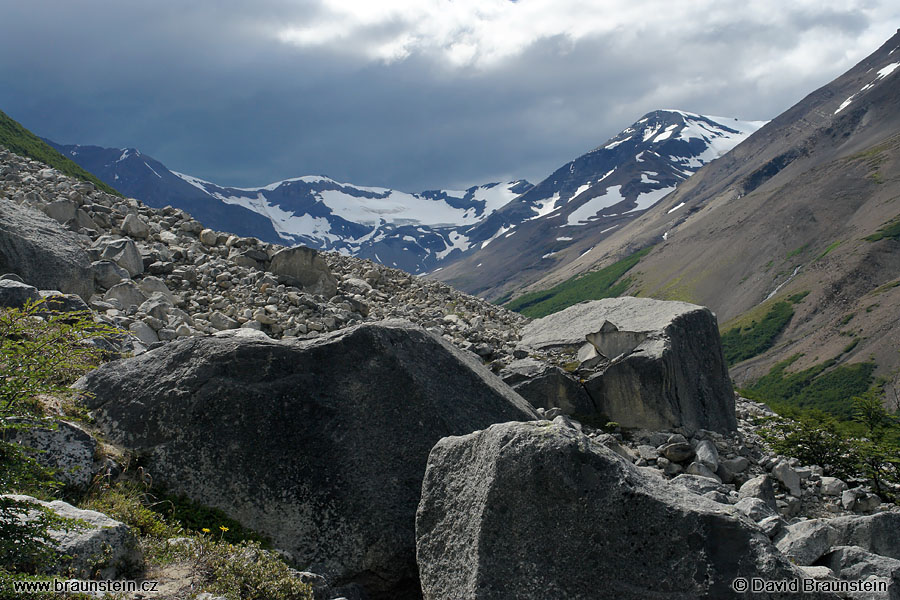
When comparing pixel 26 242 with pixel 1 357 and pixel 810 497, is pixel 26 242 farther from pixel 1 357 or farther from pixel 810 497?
pixel 810 497

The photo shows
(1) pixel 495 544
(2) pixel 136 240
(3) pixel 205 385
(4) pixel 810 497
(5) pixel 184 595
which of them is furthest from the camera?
(2) pixel 136 240

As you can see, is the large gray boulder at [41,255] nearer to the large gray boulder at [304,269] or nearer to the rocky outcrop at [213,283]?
the rocky outcrop at [213,283]

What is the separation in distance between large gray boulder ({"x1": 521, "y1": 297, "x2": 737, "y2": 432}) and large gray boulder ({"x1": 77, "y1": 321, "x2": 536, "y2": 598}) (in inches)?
326

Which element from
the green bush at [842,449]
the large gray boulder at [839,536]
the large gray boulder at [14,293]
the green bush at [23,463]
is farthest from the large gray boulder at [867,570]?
the large gray boulder at [14,293]

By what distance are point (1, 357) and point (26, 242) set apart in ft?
40.5

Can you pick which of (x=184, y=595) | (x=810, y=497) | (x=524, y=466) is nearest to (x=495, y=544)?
(x=524, y=466)

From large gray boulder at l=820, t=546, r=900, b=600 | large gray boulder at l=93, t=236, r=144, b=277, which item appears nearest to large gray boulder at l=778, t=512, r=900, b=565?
large gray boulder at l=820, t=546, r=900, b=600

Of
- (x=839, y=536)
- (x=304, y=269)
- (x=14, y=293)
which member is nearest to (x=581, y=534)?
(x=839, y=536)

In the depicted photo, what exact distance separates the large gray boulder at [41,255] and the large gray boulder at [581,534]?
14.8m

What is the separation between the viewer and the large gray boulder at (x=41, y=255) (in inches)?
662

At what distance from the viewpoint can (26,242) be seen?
17.3 meters

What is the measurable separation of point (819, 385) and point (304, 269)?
560ft

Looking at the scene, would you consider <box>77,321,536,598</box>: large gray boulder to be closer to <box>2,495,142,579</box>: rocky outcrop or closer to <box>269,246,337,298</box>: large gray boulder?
<box>2,495,142,579</box>: rocky outcrop

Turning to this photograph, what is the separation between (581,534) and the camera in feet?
24.3
